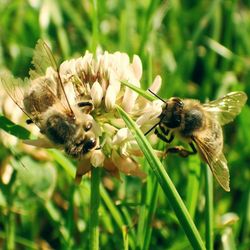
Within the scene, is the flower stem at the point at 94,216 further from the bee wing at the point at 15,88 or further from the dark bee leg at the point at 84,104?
the bee wing at the point at 15,88

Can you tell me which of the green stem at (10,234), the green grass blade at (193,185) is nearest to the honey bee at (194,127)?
the green grass blade at (193,185)

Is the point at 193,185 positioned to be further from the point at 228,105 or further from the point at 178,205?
the point at 178,205

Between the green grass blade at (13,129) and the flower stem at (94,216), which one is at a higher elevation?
the green grass blade at (13,129)

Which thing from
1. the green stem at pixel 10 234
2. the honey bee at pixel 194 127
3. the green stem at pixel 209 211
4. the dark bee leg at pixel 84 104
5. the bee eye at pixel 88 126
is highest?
the dark bee leg at pixel 84 104

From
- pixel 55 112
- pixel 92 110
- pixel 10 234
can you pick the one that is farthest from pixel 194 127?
pixel 10 234

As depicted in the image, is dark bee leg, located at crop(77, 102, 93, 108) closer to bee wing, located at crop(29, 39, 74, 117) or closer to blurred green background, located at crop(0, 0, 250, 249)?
bee wing, located at crop(29, 39, 74, 117)

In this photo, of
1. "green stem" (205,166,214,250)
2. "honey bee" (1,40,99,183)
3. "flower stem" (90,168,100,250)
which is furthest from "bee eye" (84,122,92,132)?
"green stem" (205,166,214,250)
